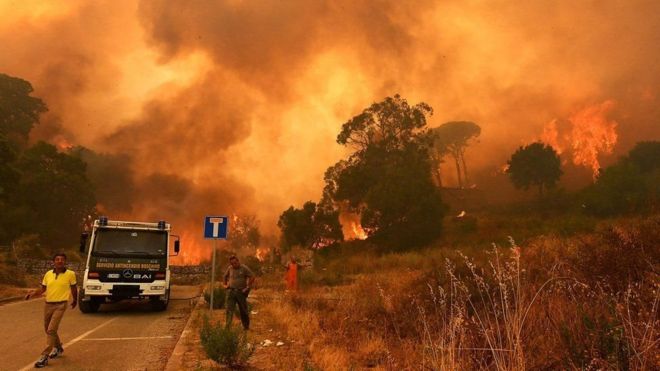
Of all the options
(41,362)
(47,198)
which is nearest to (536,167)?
(47,198)

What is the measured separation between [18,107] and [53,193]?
21.3 m

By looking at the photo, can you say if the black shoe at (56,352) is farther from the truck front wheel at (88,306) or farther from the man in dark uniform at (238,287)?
the truck front wheel at (88,306)

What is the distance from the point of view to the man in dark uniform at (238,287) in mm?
10055

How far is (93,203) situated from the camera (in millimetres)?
51312

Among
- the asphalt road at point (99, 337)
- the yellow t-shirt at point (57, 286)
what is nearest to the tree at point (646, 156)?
the asphalt road at point (99, 337)

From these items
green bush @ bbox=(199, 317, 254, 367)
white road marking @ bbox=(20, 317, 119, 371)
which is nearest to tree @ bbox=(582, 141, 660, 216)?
white road marking @ bbox=(20, 317, 119, 371)

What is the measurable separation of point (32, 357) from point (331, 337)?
5392mm

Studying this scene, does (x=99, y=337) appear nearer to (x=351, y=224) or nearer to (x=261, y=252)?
(x=351, y=224)

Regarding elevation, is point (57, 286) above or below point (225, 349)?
above

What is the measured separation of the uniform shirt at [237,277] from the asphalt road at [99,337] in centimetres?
168

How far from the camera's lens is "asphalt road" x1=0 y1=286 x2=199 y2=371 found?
7.53 meters

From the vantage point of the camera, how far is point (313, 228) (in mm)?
43000

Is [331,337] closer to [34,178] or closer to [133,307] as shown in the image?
[133,307]

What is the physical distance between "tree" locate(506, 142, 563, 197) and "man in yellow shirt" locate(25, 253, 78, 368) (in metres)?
60.8
